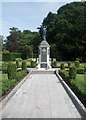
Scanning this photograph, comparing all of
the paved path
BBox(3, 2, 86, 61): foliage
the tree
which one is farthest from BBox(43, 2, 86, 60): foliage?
the paved path

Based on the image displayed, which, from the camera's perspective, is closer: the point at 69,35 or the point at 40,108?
the point at 40,108

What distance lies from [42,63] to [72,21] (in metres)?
21.9

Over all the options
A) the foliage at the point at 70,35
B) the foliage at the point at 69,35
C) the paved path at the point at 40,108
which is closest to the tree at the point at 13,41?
the foliage at the point at 69,35

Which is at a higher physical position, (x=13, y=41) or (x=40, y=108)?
(x=13, y=41)

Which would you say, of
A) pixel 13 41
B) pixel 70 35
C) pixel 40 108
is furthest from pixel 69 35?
pixel 40 108

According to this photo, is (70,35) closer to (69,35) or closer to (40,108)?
(69,35)

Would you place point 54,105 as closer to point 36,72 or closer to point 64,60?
point 36,72

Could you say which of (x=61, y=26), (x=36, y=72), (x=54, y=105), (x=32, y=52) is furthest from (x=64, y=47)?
(x=54, y=105)

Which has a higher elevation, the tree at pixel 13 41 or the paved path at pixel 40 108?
the tree at pixel 13 41

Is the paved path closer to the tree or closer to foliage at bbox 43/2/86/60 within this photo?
foliage at bbox 43/2/86/60

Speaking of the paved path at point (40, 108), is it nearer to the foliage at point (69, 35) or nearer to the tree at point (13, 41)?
the foliage at point (69, 35)

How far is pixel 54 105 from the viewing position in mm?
10250

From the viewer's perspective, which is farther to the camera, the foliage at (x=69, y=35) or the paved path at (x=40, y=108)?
the foliage at (x=69, y=35)

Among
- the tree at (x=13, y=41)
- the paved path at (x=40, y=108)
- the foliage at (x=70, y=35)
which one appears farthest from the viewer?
the tree at (x=13, y=41)
